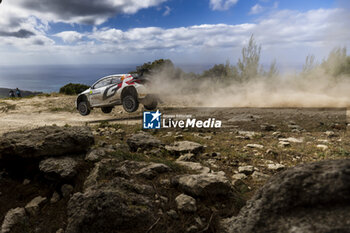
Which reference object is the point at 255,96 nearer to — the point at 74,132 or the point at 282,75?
the point at 282,75

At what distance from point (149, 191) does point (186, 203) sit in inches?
22.4

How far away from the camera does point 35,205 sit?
3441mm

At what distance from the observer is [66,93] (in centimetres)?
2253

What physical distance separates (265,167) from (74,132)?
3.72 meters

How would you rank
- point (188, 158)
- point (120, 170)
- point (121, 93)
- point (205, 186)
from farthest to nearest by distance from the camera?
point (121, 93)
point (188, 158)
point (120, 170)
point (205, 186)

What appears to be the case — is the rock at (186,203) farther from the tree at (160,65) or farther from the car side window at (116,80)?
the tree at (160,65)

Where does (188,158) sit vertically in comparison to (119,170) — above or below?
below

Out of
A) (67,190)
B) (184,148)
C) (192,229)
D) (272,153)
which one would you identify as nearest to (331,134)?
(272,153)

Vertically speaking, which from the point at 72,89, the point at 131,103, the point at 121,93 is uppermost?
the point at 72,89

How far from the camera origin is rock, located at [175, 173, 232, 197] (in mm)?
3215

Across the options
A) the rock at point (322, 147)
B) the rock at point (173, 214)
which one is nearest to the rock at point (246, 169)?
the rock at point (173, 214)

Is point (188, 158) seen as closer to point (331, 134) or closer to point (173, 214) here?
point (173, 214)

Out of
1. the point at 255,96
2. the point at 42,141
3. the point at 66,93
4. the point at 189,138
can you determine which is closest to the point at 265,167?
the point at 189,138

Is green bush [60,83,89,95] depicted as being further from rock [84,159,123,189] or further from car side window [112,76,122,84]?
rock [84,159,123,189]
